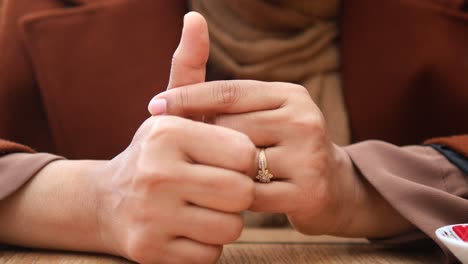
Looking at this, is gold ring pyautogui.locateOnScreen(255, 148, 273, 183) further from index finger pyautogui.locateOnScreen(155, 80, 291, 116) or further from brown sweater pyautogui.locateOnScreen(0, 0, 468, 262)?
brown sweater pyautogui.locateOnScreen(0, 0, 468, 262)

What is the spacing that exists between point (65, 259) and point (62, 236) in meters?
0.03

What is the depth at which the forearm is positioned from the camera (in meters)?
0.61

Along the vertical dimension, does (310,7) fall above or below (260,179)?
above

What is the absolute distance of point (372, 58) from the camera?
0.96 m

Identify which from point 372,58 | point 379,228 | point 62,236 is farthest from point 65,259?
point 372,58

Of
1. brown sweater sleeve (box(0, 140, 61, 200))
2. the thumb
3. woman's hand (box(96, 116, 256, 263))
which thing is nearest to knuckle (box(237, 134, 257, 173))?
woman's hand (box(96, 116, 256, 263))

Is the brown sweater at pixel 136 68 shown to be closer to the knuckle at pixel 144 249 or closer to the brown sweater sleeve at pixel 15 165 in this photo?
the brown sweater sleeve at pixel 15 165

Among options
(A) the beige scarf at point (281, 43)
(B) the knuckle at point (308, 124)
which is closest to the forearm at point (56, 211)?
(B) the knuckle at point (308, 124)

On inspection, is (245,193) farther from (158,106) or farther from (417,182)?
(417,182)

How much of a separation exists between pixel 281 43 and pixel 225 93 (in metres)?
0.37

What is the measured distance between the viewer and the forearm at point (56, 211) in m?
0.61

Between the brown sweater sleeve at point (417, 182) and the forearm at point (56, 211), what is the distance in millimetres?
305

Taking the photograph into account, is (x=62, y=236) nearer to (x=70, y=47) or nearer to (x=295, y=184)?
(x=295, y=184)

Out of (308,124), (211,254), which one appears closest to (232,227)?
(211,254)
